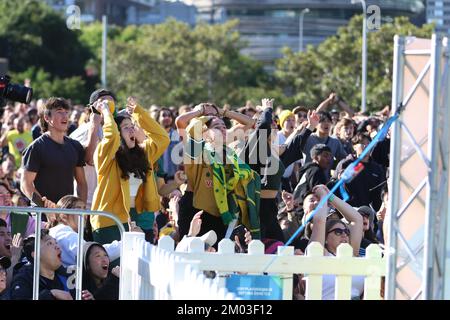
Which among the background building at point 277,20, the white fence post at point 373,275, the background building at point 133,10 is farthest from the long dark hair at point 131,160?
the background building at point 133,10

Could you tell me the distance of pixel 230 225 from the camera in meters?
10.8

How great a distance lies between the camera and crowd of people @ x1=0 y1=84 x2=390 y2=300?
922 cm

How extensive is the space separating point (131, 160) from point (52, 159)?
0.83 m

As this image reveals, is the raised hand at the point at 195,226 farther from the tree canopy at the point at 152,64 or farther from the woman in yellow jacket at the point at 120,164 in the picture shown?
the tree canopy at the point at 152,64

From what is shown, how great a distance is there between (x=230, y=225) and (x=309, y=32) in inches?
4664

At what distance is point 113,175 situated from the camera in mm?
10633

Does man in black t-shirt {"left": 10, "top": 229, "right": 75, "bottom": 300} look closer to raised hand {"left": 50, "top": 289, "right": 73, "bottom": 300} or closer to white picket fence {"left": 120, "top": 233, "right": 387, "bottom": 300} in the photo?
raised hand {"left": 50, "top": 289, "right": 73, "bottom": 300}

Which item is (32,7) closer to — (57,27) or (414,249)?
(57,27)

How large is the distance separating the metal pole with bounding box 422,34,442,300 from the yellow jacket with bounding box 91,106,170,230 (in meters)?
4.52

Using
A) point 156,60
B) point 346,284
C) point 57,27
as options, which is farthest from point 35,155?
point 57,27

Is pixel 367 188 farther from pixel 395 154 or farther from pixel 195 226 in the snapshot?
pixel 395 154

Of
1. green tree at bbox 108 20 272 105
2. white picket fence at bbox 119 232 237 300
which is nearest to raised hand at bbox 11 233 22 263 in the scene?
white picket fence at bbox 119 232 237 300

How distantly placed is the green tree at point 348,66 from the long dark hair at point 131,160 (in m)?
33.0

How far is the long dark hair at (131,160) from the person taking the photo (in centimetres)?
1066
